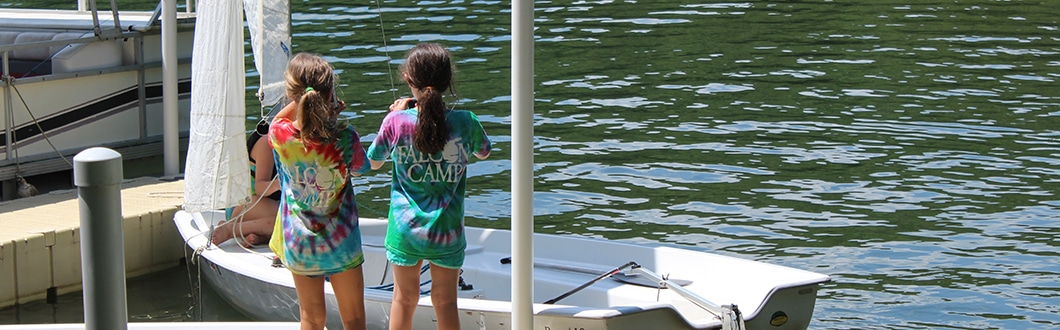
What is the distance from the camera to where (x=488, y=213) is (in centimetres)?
1061

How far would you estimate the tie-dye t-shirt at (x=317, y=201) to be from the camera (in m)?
5.49

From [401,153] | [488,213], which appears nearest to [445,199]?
[401,153]

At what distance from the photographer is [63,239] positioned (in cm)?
834

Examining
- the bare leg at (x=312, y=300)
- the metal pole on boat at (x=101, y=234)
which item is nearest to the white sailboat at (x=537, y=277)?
the bare leg at (x=312, y=300)

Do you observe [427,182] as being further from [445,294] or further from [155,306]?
[155,306]

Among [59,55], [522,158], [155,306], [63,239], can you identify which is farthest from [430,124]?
[59,55]

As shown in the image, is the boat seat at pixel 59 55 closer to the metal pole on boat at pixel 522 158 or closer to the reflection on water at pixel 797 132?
the reflection on water at pixel 797 132

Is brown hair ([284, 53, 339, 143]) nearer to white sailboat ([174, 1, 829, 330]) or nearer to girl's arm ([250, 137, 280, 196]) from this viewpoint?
white sailboat ([174, 1, 829, 330])

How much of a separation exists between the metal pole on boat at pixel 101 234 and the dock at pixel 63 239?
4.46 meters

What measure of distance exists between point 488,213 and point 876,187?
327 centimetres

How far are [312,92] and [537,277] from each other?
2.37 meters

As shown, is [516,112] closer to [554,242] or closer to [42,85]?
[554,242]

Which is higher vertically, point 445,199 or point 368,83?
point 445,199

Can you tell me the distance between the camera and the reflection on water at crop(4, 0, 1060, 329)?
930 cm
